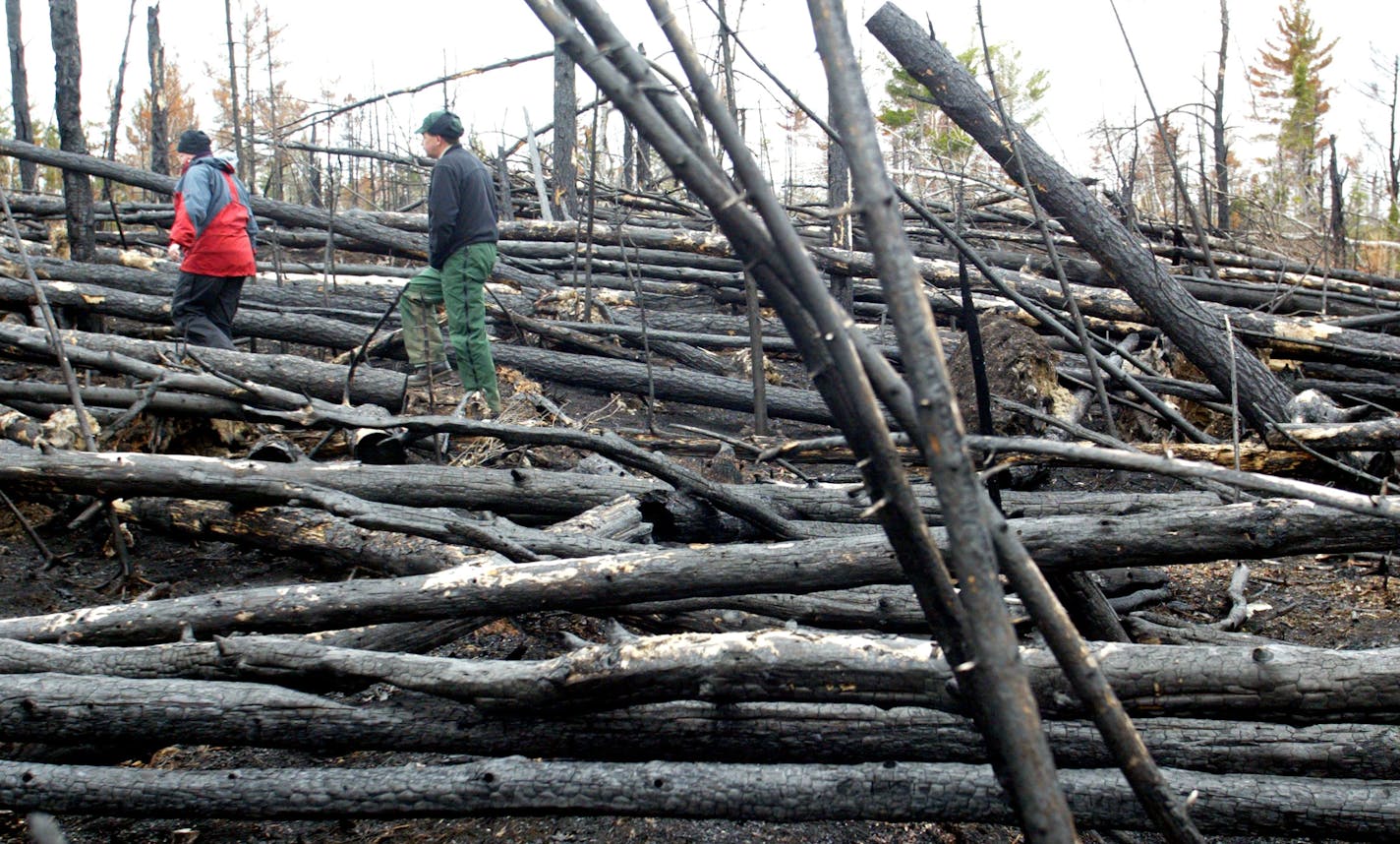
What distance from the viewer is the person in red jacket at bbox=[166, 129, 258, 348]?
6.50m

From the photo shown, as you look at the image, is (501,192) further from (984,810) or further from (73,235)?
(984,810)

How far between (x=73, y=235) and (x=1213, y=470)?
9.64 m

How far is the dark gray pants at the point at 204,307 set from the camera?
6.69 m

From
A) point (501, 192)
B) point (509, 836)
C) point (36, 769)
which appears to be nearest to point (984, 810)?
point (509, 836)

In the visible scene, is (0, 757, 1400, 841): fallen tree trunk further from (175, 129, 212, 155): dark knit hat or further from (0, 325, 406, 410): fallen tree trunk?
(175, 129, 212, 155): dark knit hat

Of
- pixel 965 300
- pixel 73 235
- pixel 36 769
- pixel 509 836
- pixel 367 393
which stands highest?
pixel 73 235

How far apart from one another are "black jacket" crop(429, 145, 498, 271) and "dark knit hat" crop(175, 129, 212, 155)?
1.65 m

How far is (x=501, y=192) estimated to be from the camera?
11.6m

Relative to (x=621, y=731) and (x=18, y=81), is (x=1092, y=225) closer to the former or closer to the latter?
(x=621, y=731)

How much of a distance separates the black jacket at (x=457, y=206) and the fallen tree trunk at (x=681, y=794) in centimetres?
436

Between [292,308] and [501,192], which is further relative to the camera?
[501,192]

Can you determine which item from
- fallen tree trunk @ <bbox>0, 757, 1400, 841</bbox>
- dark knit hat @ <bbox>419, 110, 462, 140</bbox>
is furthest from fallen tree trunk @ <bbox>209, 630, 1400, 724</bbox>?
dark knit hat @ <bbox>419, 110, 462, 140</bbox>

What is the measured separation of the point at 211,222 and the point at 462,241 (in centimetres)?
168

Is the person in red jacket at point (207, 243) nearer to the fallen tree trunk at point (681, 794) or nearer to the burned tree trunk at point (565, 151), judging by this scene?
the fallen tree trunk at point (681, 794)
